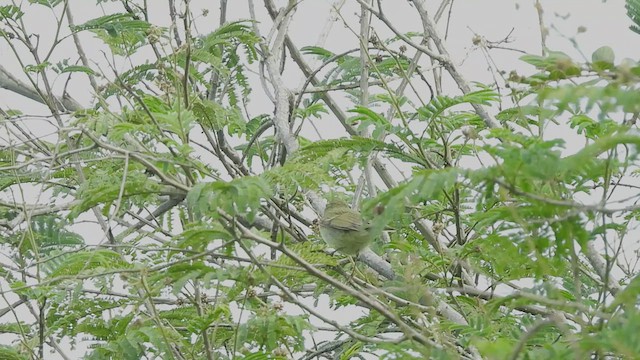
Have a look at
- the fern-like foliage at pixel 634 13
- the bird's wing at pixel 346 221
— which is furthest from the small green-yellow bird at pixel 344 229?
the fern-like foliage at pixel 634 13

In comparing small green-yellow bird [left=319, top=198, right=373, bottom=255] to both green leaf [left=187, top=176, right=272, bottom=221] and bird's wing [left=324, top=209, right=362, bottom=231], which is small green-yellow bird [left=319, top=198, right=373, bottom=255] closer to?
bird's wing [left=324, top=209, right=362, bottom=231]

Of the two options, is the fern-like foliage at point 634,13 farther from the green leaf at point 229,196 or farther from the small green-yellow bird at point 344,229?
the green leaf at point 229,196

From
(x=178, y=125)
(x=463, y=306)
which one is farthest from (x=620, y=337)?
(x=463, y=306)

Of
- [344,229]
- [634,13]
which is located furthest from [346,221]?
[634,13]

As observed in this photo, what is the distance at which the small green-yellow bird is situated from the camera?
429cm

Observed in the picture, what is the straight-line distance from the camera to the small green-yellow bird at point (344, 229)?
429 centimetres

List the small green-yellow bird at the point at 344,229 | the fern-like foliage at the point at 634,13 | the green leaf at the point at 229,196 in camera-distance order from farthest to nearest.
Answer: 1. the small green-yellow bird at the point at 344,229
2. the fern-like foliage at the point at 634,13
3. the green leaf at the point at 229,196

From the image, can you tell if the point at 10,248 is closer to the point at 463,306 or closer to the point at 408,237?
the point at 408,237

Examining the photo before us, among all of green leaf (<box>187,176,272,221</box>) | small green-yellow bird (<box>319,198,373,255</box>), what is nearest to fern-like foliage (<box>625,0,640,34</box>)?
small green-yellow bird (<box>319,198,373,255</box>)

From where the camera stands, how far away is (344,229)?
4.33 meters

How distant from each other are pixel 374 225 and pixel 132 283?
106cm

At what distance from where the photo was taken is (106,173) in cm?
425

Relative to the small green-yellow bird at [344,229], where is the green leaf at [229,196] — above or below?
below

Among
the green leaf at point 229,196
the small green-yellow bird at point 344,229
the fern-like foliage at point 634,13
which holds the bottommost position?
the green leaf at point 229,196
